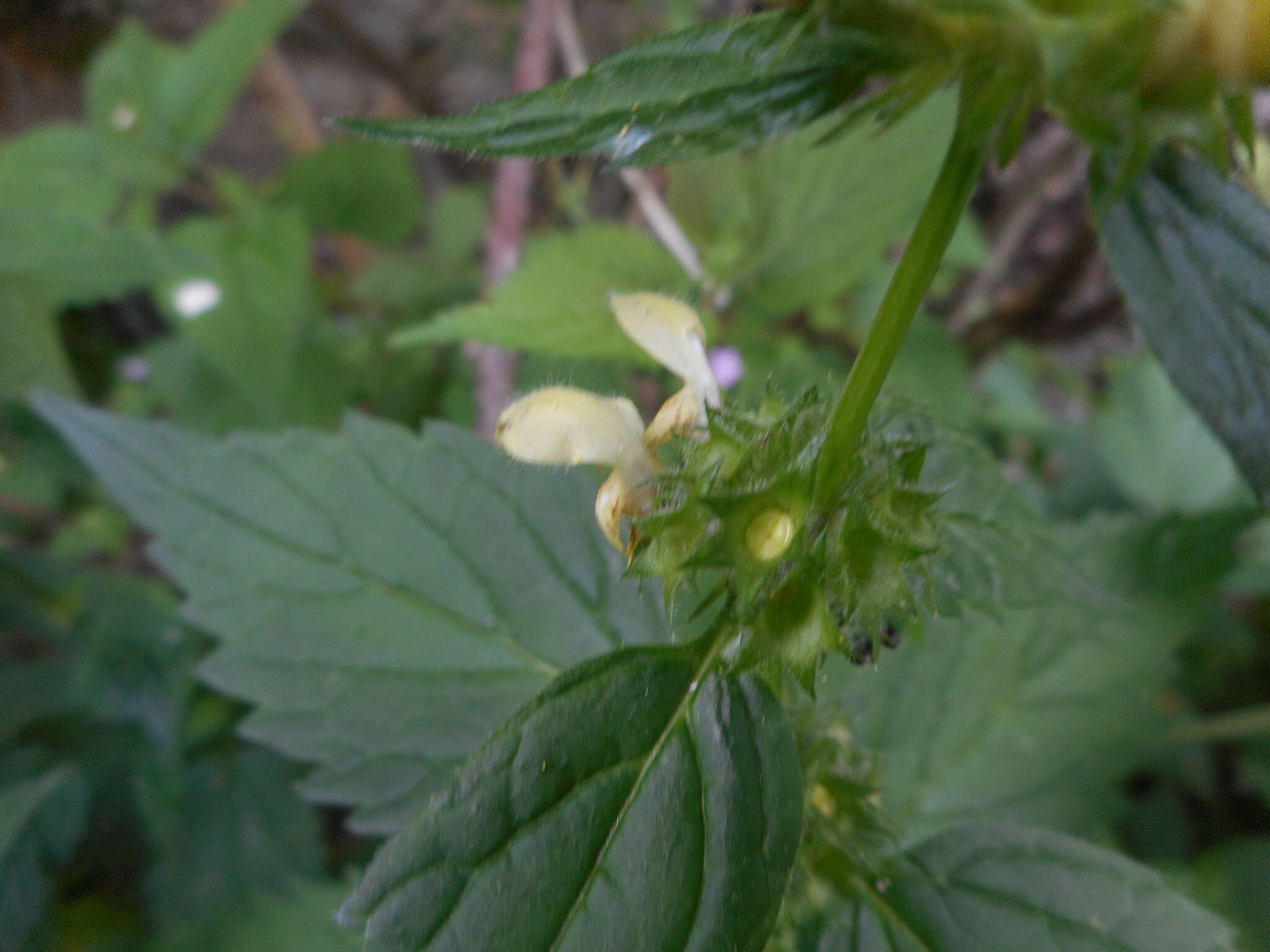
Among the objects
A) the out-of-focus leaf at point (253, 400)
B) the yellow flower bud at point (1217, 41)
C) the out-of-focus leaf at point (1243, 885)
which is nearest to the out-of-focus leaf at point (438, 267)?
the out-of-focus leaf at point (253, 400)

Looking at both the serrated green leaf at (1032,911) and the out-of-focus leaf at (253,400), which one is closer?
the serrated green leaf at (1032,911)

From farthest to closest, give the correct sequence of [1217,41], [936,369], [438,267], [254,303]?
[438,267] → [254,303] → [936,369] → [1217,41]

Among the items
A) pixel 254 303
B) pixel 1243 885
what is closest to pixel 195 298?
pixel 254 303

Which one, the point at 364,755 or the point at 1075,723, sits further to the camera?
the point at 1075,723

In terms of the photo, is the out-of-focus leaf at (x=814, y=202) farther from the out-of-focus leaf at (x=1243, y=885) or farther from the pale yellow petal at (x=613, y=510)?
the out-of-focus leaf at (x=1243, y=885)

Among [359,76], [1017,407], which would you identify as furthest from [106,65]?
→ [1017,407]

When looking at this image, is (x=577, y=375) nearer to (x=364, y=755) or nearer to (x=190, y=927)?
(x=364, y=755)

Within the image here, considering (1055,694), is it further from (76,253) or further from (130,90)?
(130,90)
